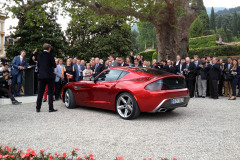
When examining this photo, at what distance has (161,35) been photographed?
15.3 metres

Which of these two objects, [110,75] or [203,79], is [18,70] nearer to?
[110,75]

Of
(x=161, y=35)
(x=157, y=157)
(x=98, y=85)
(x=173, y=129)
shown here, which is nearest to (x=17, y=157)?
(x=157, y=157)

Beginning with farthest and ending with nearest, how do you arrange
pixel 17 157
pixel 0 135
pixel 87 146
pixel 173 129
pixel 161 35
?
pixel 161 35
pixel 173 129
pixel 0 135
pixel 87 146
pixel 17 157

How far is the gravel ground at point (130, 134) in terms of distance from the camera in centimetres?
377

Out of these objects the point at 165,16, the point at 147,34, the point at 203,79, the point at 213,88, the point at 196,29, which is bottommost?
the point at 213,88

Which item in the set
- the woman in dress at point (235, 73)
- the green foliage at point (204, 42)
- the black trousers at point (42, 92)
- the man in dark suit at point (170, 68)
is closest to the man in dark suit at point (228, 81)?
the woman in dress at point (235, 73)

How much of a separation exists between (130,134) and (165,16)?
38.6 ft

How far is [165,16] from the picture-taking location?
14938 millimetres

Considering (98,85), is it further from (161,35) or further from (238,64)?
(161,35)

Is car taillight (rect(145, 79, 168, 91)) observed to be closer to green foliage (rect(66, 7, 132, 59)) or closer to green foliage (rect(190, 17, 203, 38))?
green foliage (rect(66, 7, 132, 59))

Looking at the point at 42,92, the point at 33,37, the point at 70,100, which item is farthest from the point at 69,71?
the point at 33,37

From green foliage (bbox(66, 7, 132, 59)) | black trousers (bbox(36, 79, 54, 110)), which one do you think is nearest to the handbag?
black trousers (bbox(36, 79, 54, 110))

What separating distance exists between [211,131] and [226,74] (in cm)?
723

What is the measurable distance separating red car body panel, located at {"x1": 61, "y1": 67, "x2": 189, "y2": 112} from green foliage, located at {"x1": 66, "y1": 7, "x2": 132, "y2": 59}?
1124 inches
